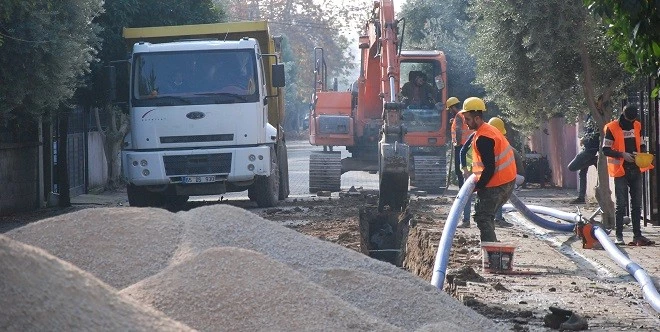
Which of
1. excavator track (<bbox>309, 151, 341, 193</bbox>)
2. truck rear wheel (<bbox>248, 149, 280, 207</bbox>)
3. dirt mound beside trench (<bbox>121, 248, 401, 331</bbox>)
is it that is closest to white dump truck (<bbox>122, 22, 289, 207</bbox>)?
truck rear wheel (<bbox>248, 149, 280, 207</bbox>)

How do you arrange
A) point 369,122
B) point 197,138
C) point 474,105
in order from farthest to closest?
1. point 369,122
2. point 197,138
3. point 474,105

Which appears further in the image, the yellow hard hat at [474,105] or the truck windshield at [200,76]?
the truck windshield at [200,76]

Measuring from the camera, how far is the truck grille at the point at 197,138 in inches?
760

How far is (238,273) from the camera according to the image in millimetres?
6445

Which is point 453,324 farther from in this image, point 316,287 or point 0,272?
point 0,272

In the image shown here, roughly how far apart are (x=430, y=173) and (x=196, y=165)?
25.0 feet

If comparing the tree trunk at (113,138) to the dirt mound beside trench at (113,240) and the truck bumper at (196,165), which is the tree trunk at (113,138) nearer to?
the truck bumper at (196,165)

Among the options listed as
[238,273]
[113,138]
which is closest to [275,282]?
[238,273]

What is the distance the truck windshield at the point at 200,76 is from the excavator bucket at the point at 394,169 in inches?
101

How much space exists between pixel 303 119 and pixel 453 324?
9123cm

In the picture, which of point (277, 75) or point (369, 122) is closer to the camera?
point (277, 75)

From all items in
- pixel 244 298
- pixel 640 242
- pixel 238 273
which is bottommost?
pixel 640 242

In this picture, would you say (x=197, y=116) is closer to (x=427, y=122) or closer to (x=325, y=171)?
(x=325, y=171)

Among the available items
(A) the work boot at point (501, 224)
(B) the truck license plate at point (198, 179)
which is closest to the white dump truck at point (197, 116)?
(B) the truck license plate at point (198, 179)
